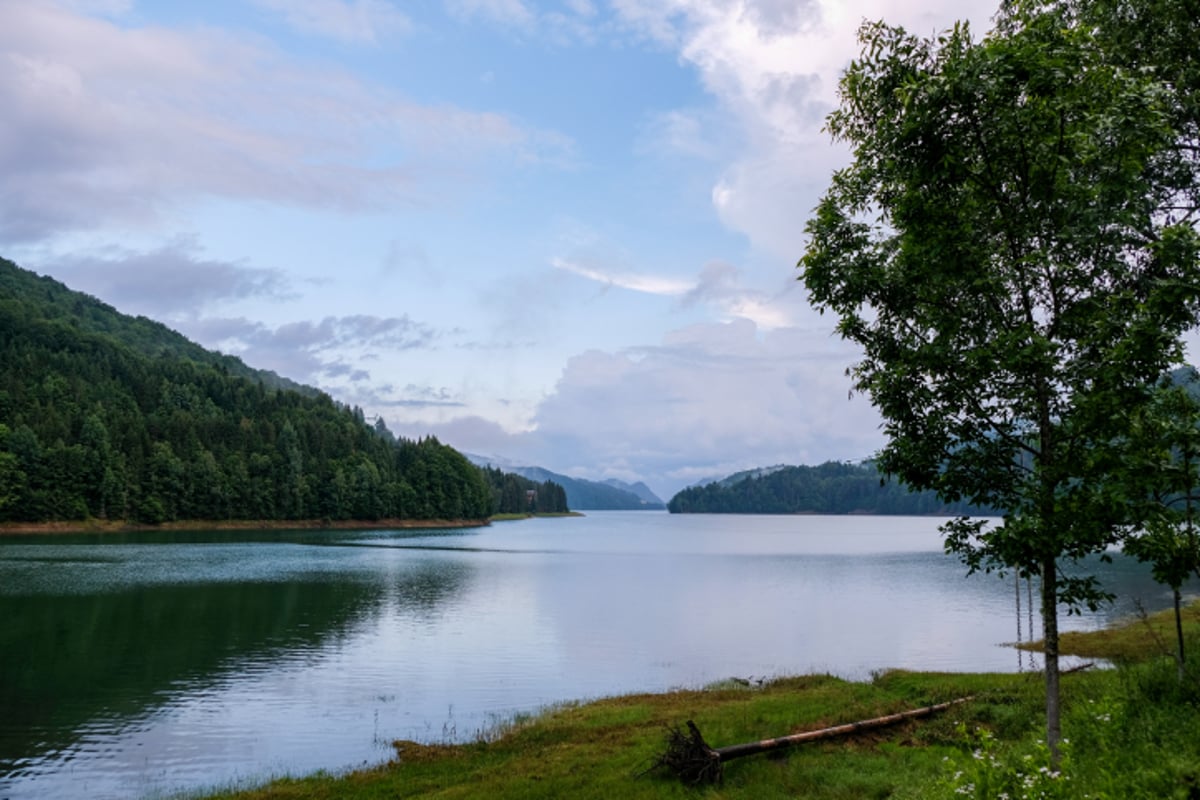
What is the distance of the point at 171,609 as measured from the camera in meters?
56.3

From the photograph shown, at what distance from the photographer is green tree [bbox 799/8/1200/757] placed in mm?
10938

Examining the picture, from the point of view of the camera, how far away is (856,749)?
21.0m

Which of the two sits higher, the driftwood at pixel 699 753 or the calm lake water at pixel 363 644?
the driftwood at pixel 699 753

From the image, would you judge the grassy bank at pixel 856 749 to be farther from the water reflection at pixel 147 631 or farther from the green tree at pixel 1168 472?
the water reflection at pixel 147 631

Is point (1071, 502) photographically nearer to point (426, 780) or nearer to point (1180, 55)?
point (1180, 55)

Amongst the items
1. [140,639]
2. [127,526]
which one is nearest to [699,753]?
[140,639]

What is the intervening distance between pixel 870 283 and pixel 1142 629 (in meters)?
45.6

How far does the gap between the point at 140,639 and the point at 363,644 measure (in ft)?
43.3

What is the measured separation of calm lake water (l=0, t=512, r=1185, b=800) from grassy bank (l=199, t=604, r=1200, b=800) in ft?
13.8

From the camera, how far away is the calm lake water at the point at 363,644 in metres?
28.0

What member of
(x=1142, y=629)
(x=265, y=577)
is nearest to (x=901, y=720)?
(x=1142, y=629)

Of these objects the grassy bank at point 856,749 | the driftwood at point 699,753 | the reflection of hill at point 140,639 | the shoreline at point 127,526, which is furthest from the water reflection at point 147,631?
the shoreline at point 127,526

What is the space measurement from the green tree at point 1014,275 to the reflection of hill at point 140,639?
99.0 ft

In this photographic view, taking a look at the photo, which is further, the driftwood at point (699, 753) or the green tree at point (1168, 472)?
the driftwood at point (699, 753)
